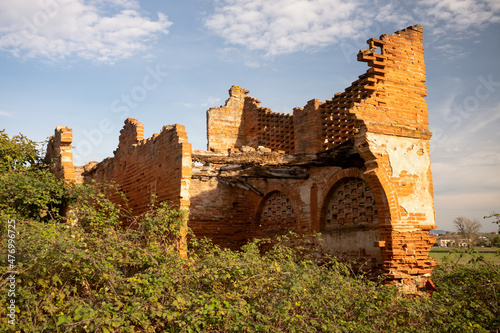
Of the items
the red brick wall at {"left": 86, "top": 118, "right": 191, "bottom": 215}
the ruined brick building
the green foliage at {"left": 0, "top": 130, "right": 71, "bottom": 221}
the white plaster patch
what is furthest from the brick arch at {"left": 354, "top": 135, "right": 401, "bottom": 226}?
the green foliage at {"left": 0, "top": 130, "right": 71, "bottom": 221}

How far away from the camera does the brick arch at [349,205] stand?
8.90 metres

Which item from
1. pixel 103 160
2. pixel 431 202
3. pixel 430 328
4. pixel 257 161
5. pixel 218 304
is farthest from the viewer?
pixel 103 160

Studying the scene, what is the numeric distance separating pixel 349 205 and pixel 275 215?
3.30 metres

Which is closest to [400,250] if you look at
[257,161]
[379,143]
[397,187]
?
[397,187]

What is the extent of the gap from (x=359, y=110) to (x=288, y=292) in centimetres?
420

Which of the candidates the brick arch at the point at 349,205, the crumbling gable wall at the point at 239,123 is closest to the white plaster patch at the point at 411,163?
the brick arch at the point at 349,205

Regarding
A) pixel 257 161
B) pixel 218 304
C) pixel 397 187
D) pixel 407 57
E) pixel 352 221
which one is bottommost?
pixel 218 304

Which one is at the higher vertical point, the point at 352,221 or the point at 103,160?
the point at 103,160

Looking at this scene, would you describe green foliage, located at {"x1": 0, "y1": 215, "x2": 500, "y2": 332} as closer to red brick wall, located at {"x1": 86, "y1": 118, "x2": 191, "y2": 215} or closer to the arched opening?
red brick wall, located at {"x1": 86, "y1": 118, "x2": 191, "y2": 215}

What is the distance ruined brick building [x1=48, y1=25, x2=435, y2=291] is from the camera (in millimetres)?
7969

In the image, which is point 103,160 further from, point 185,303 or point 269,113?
point 185,303

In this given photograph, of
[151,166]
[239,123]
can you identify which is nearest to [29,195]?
[151,166]

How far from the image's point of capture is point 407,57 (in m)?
8.84

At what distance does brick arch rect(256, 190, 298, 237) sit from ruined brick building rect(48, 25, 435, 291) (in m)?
0.03
